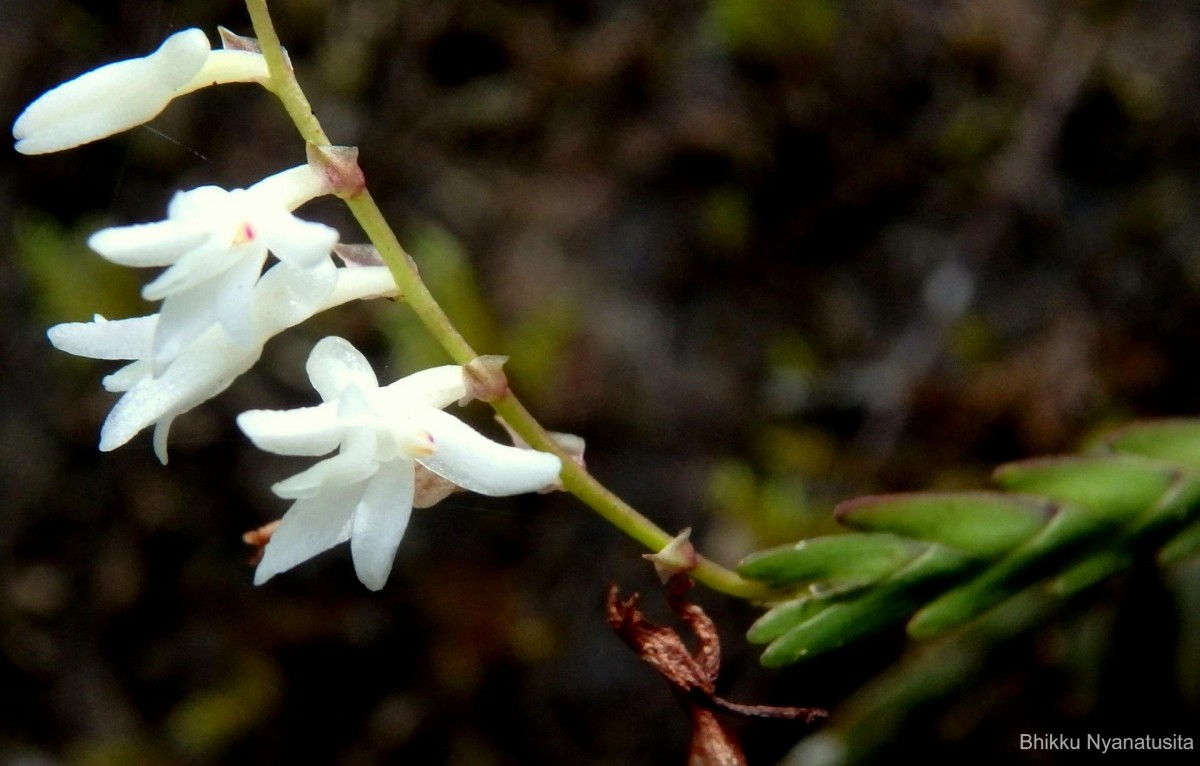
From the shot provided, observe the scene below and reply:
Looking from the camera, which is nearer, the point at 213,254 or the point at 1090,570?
the point at 213,254

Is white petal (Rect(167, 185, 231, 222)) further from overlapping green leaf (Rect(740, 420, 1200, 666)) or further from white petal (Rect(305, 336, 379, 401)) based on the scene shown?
overlapping green leaf (Rect(740, 420, 1200, 666))

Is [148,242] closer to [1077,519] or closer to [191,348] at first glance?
[191,348]

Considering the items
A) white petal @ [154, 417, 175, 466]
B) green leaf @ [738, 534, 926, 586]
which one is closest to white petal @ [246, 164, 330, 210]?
white petal @ [154, 417, 175, 466]

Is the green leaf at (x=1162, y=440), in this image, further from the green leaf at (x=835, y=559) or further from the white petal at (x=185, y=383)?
the white petal at (x=185, y=383)

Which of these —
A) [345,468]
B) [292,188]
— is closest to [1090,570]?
[345,468]

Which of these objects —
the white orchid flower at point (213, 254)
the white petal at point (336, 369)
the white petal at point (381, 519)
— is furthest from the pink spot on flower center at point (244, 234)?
the white petal at point (381, 519)
